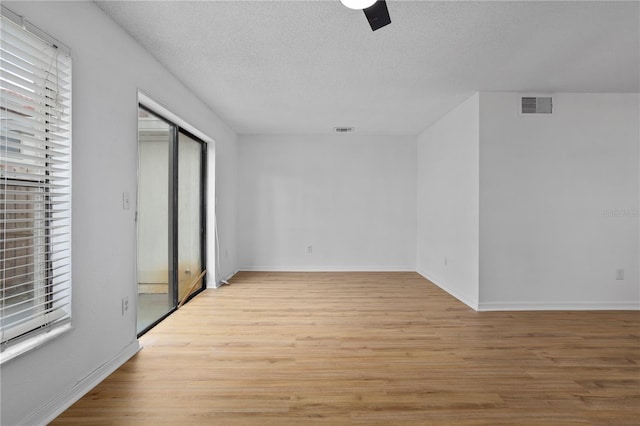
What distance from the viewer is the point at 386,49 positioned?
2.65 metres

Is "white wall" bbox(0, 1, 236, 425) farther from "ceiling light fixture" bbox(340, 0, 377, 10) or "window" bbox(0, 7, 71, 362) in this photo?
"ceiling light fixture" bbox(340, 0, 377, 10)

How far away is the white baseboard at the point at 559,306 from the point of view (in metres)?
3.69

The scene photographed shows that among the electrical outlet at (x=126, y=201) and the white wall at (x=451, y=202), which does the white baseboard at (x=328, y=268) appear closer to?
the white wall at (x=451, y=202)

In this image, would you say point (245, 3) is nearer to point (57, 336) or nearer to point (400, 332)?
point (57, 336)

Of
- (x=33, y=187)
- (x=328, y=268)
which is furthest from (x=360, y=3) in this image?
(x=328, y=268)

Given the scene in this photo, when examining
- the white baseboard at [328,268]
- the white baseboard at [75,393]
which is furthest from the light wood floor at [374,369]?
the white baseboard at [328,268]

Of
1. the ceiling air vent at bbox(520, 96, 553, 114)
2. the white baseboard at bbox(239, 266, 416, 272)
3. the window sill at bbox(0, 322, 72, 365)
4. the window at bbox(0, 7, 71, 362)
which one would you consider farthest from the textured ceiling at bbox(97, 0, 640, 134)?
the white baseboard at bbox(239, 266, 416, 272)

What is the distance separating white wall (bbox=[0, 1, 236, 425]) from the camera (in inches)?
66.0

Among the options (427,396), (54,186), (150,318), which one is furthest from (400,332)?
(54,186)

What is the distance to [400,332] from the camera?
301 cm

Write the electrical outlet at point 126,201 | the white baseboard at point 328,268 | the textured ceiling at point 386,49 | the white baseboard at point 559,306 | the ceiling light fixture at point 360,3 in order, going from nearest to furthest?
the ceiling light fixture at point 360,3, the textured ceiling at point 386,49, the electrical outlet at point 126,201, the white baseboard at point 559,306, the white baseboard at point 328,268

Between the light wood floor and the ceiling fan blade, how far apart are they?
2.20 m

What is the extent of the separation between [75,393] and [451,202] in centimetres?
430

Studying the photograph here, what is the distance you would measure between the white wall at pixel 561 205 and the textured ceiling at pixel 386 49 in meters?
0.38
